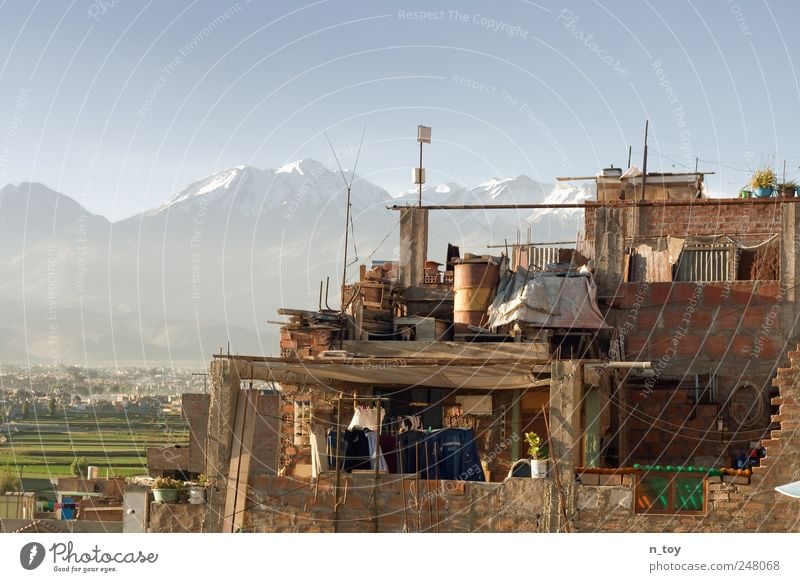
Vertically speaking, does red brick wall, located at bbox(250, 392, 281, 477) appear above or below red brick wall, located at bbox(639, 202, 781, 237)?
below

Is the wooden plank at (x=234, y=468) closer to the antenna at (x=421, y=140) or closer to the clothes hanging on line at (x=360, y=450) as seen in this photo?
the clothes hanging on line at (x=360, y=450)

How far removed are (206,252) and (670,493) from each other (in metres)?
83.8

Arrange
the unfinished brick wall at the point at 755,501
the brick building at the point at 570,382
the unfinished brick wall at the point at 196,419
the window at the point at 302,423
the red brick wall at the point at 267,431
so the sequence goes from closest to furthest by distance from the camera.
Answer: the unfinished brick wall at the point at 755,501
the brick building at the point at 570,382
the window at the point at 302,423
the red brick wall at the point at 267,431
the unfinished brick wall at the point at 196,419

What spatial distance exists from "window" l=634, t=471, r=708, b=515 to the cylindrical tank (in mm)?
5838

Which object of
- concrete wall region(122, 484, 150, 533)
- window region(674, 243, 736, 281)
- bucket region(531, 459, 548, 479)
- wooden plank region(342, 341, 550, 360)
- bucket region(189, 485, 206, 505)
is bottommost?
concrete wall region(122, 484, 150, 533)

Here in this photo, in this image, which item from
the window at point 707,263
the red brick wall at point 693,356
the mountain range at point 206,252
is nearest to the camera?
the red brick wall at point 693,356

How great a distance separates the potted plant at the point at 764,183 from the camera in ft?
79.0

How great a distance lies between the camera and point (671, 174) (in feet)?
87.4

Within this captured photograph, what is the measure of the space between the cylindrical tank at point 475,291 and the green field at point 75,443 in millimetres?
50765

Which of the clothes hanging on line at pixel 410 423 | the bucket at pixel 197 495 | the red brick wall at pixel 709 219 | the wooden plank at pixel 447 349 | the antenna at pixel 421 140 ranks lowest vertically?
the bucket at pixel 197 495

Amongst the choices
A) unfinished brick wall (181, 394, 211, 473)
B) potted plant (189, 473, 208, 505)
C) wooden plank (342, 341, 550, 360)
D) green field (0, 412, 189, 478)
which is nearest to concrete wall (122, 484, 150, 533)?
potted plant (189, 473, 208, 505)

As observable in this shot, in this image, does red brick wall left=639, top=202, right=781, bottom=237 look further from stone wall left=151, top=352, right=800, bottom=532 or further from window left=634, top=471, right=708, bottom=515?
window left=634, top=471, right=708, bottom=515

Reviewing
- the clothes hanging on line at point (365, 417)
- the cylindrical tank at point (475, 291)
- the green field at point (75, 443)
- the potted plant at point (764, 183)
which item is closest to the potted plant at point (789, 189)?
the potted plant at point (764, 183)

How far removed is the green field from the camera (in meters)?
77.6
